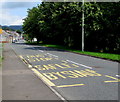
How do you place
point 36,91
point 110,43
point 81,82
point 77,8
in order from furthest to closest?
point 110,43, point 77,8, point 81,82, point 36,91

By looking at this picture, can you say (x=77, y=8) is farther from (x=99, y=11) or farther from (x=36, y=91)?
(x=36, y=91)

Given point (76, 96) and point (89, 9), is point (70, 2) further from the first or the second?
point (76, 96)

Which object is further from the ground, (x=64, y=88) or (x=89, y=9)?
(x=89, y=9)

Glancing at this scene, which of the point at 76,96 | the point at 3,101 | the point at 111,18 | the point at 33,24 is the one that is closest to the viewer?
the point at 3,101

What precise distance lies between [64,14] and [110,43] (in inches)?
326

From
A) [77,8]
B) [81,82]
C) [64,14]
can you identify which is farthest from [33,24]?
[81,82]

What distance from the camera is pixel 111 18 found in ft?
88.7

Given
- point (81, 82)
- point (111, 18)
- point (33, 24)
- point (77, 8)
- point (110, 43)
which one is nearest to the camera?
point (81, 82)

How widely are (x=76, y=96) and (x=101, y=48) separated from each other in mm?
25079

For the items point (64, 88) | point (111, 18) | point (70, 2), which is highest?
point (70, 2)

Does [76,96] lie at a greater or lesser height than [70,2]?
lesser

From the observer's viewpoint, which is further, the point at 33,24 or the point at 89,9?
the point at 33,24

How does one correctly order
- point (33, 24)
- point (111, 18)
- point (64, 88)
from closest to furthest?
point (64, 88)
point (111, 18)
point (33, 24)

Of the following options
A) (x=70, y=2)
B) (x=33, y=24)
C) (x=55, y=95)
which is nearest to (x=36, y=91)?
(x=55, y=95)
